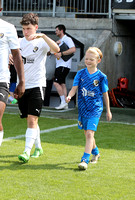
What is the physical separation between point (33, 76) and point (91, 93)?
0.89m

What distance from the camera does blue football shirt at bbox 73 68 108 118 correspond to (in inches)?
245

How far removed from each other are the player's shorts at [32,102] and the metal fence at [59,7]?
988cm

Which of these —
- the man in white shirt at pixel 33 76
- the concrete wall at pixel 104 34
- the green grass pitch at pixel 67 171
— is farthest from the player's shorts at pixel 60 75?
the man in white shirt at pixel 33 76

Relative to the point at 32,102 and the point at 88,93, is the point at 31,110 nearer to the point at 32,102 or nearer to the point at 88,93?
the point at 32,102

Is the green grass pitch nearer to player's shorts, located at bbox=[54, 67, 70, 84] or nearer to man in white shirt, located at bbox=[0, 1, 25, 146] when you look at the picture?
man in white shirt, located at bbox=[0, 1, 25, 146]

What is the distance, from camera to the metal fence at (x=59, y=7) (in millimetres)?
16578

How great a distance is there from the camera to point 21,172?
5.70 m

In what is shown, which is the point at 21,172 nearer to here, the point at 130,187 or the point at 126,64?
the point at 130,187

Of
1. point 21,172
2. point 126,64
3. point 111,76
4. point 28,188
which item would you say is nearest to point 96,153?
point 21,172

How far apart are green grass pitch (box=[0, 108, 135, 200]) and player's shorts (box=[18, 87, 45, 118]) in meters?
0.63

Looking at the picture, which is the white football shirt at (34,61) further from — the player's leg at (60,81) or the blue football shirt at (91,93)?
the player's leg at (60,81)

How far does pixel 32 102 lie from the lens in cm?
651

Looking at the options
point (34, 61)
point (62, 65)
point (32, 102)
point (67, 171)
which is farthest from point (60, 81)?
point (67, 171)

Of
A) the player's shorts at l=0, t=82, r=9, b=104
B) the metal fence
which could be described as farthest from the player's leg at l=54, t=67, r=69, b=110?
the player's shorts at l=0, t=82, r=9, b=104
